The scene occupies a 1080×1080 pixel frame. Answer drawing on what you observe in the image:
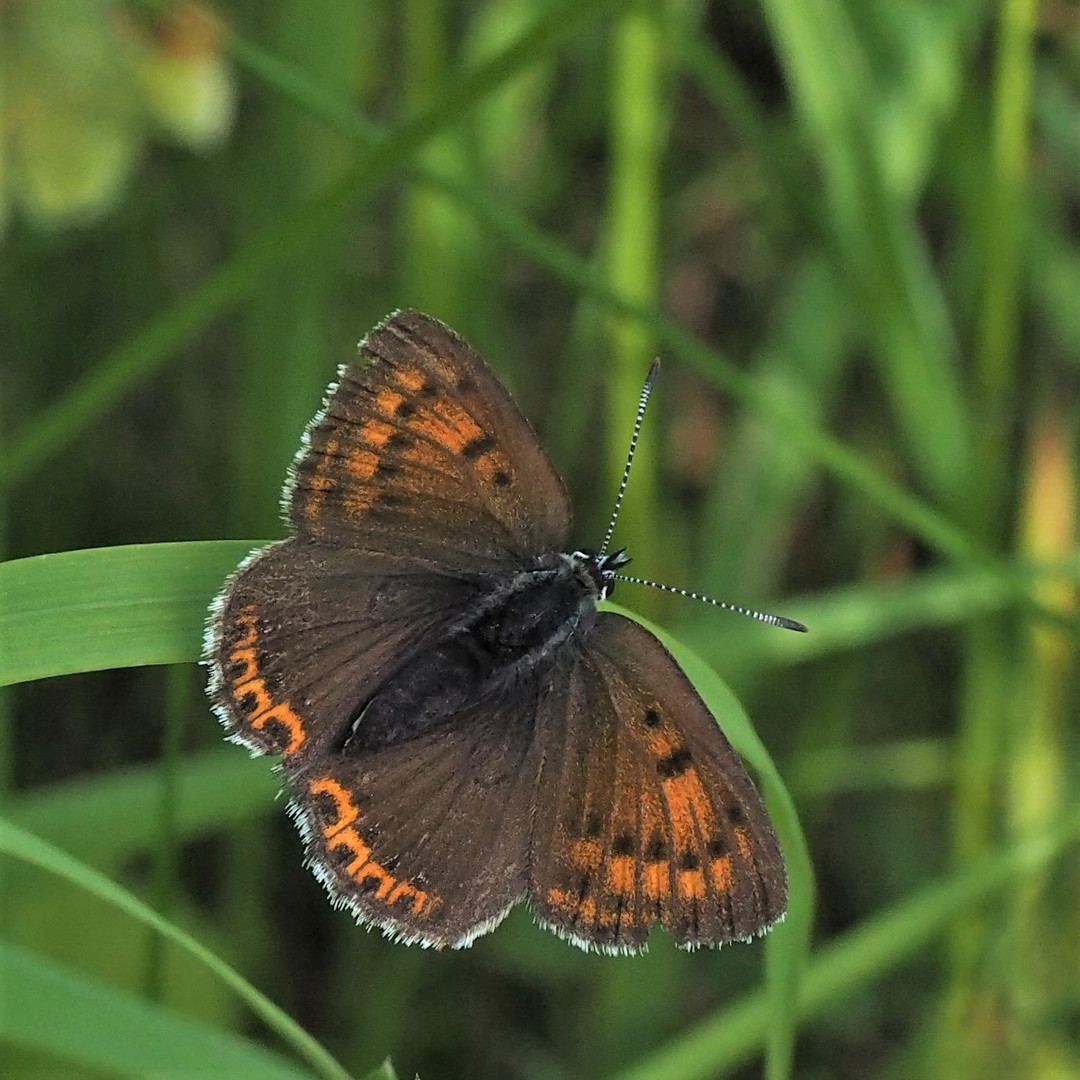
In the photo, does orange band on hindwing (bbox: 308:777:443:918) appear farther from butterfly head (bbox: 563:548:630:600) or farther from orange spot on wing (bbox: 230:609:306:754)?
butterfly head (bbox: 563:548:630:600)

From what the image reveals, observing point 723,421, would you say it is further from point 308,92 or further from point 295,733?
point 295,733

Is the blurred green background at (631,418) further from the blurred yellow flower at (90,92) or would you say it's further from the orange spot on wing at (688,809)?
the orange spot on wing at (688,809)

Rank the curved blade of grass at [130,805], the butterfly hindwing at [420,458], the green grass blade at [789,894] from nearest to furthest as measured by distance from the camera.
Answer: the green grass blade at [789,894] → the butterfly hindwing at [420,458] → the curved blade of grass at [130,805]

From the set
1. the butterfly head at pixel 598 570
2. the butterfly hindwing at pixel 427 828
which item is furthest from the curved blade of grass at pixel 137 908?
the butterfly head at pixel 598 570

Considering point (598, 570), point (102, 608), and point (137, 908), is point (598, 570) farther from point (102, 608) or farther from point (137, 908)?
point (137, 908)

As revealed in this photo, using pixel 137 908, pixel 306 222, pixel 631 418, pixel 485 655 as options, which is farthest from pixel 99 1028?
pixel 631 418

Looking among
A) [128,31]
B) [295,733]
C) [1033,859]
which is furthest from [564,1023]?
[128,31]

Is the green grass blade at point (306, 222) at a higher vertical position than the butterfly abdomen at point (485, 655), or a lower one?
higher
